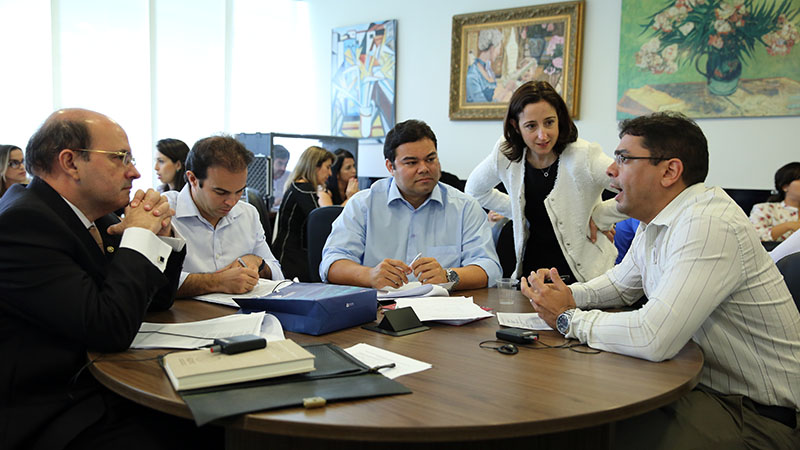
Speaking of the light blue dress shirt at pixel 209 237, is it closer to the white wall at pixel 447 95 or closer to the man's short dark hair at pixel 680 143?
the man's short dark hair at pixel 680 143

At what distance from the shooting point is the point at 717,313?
1.49 m

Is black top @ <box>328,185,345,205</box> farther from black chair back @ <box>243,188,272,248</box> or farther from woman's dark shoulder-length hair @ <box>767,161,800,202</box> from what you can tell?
woman's dark shoulder-length hair @ <box>767,161,800,202</box>

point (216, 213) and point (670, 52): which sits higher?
point (670, 52)

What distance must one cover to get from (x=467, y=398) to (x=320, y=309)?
511 millimetres

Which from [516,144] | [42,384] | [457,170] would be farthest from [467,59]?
[42,384]

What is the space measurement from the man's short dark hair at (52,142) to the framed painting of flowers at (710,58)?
4.14m

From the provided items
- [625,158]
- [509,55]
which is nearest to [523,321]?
[625,158]

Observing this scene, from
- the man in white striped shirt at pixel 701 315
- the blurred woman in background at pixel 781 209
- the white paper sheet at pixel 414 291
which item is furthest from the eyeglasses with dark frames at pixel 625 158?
the blurred woman in background at pixel 781 209

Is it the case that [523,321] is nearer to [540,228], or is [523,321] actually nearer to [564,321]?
[564,321]

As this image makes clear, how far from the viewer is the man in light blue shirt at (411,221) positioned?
231cm

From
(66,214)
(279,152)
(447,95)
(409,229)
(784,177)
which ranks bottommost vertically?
(409,229)

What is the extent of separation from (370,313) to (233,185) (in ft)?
2.80

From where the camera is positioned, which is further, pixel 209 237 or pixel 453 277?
pixel 209 237

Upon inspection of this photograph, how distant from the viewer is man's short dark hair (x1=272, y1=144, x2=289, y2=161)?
5.29m
